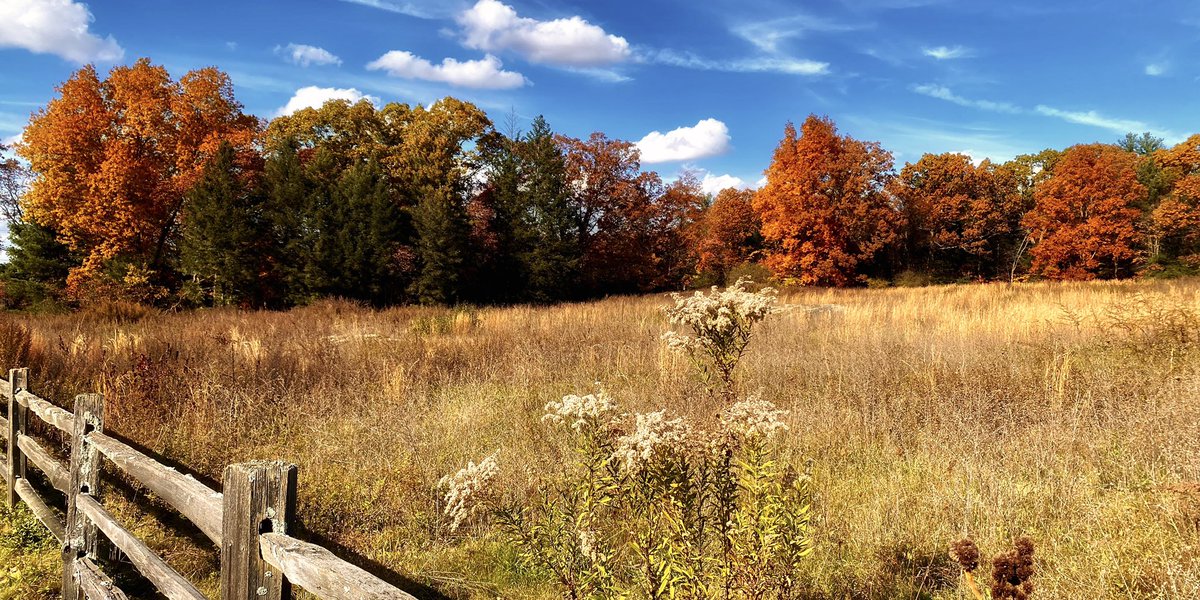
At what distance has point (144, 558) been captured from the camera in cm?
295

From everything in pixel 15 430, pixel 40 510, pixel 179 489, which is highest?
pixel 179 489

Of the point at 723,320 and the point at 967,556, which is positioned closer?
the point at 967,556

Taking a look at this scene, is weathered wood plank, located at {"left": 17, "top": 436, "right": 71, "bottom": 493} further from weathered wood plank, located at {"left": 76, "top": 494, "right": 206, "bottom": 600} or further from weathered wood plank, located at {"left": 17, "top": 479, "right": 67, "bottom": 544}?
weathered wood plank, located at {"left": 76, "top": 494, "right": 206, "bottom": 600}

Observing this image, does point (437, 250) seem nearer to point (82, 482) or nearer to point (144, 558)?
point (82, 482)

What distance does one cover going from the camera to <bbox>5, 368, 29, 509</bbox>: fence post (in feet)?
16.8

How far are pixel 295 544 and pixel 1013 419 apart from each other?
227 inches

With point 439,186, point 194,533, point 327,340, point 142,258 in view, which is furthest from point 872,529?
point 142,258

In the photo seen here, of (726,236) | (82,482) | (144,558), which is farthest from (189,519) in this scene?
(726,236)

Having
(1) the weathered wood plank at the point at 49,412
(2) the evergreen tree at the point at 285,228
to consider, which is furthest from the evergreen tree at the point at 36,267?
(1) the weathered wood plank at the point at 49,412

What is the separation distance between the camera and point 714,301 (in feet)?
6.99

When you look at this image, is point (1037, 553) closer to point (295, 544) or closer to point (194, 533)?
point (295, 544)

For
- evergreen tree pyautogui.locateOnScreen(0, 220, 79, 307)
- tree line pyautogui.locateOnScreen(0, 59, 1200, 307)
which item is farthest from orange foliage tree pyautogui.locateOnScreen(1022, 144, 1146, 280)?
evergreen tree pyautogui.locateOnScreen(0, 220, 79, 307)

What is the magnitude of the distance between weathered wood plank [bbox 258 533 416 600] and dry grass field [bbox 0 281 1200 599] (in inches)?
58.7

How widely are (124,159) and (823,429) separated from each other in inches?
1149
